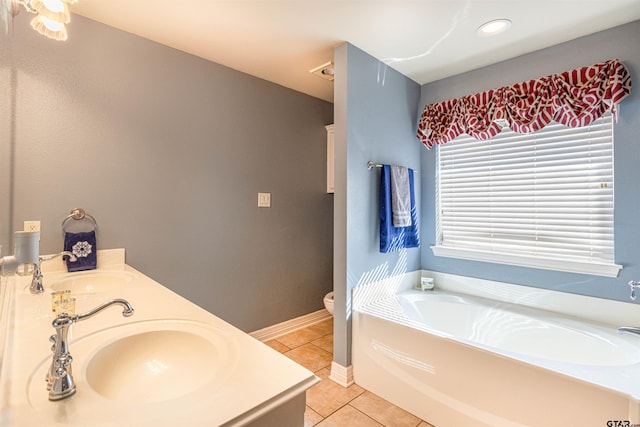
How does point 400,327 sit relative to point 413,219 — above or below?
below

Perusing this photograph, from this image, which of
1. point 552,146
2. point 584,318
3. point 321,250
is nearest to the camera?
point 584,318

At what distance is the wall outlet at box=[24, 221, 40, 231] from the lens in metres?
1.70

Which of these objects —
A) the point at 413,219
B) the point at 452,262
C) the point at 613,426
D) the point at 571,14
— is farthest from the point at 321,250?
the point at 571,14

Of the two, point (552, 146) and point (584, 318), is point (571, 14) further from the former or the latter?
point (584, 318)

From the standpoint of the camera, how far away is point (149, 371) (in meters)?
0.98

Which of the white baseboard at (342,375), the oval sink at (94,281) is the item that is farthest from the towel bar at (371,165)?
the oval sink at (94,281)

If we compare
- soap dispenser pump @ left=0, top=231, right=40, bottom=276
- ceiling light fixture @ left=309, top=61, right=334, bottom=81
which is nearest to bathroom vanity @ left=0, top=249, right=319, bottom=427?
soap dispenser pump @ left=0, top=231, right=40, bottom=276

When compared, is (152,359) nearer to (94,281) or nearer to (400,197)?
(94,281)

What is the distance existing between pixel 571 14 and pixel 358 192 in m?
1.64

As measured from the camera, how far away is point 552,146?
2.17 m

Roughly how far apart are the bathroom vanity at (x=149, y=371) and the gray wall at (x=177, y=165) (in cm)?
75

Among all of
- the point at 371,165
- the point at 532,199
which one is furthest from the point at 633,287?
the point at 371,165

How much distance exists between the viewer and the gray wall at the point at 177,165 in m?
1.77

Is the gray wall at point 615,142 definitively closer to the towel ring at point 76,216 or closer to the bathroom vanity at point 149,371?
the bathroom vanity at point 149,371
